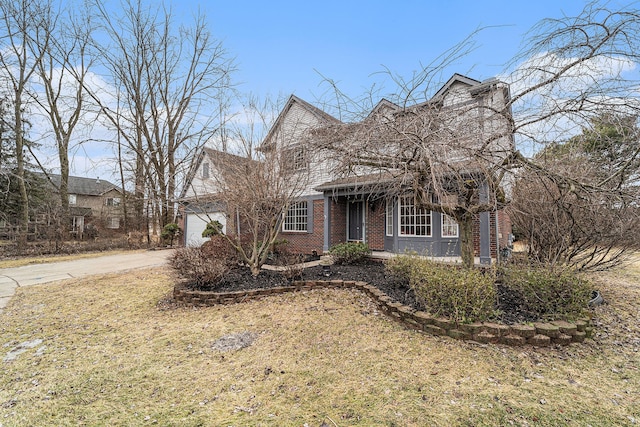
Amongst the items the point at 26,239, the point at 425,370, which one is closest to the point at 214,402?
the point at 425,370

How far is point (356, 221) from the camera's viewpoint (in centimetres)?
1198

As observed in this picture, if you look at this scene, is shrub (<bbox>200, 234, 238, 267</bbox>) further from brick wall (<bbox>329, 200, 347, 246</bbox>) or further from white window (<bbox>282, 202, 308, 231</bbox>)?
brick wall (<bbox>329, 200, 347, 246</bbox>)

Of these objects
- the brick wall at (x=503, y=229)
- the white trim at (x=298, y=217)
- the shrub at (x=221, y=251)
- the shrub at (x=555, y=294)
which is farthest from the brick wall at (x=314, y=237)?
the shrub at (x=555, y=294)

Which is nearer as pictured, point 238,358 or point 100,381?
point 100,381

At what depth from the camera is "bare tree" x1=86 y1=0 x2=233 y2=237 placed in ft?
58.2

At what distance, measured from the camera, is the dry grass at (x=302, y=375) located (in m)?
2.64

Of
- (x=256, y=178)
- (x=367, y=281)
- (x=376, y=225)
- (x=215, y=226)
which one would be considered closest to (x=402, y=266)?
(x=367, y=281)

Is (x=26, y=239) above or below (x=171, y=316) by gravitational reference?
above

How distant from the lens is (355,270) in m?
8.16

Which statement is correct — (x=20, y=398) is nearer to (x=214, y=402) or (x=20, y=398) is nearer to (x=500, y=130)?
(x=214, y=402)

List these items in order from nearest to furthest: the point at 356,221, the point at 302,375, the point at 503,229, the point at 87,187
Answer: the point at 302,375
the point at 503,229
the point at 356,221
the point at 87,187

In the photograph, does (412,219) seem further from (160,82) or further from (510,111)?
(160,82)

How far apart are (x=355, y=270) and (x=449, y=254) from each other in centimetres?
338

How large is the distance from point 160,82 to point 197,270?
1760 centimetres
